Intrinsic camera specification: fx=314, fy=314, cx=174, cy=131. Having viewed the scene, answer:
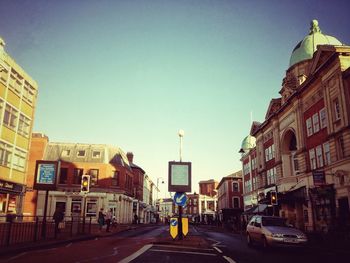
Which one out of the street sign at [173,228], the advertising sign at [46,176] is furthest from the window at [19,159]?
the street sign at [173,228]

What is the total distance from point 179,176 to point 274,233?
17.7 ft

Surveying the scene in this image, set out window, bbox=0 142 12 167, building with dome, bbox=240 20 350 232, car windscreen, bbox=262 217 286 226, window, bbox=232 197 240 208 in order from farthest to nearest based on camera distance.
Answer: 1. window, bbox=232 197 240 208
2. window, bbox=0 142 12 167
3. building with dome, bbox=240 20 350 232
4. car windscreen, bbox=262 217 286 226

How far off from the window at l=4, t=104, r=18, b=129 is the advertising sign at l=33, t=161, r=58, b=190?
44.0ft

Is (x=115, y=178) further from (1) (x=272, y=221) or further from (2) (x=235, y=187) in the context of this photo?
(2) (x=235, y=187)

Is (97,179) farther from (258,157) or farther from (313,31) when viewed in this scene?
(313,31)

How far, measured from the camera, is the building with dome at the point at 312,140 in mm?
23234

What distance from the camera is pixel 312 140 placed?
28.7 m

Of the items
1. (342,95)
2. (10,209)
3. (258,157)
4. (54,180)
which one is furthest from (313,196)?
(10,209)

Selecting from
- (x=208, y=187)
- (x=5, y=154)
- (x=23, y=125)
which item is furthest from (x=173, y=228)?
(x=208, y=187)

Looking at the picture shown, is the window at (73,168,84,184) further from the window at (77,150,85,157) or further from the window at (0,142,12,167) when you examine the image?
the window at (0,142,12,167)

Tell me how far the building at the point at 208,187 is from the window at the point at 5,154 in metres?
101

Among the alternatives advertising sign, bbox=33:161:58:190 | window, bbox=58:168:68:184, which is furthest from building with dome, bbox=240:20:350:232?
window, bbox=58:168:68:184

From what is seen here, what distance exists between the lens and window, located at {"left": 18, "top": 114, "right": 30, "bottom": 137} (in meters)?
30.7

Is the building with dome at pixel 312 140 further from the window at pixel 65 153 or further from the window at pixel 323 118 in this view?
the window at pixel 65 153
